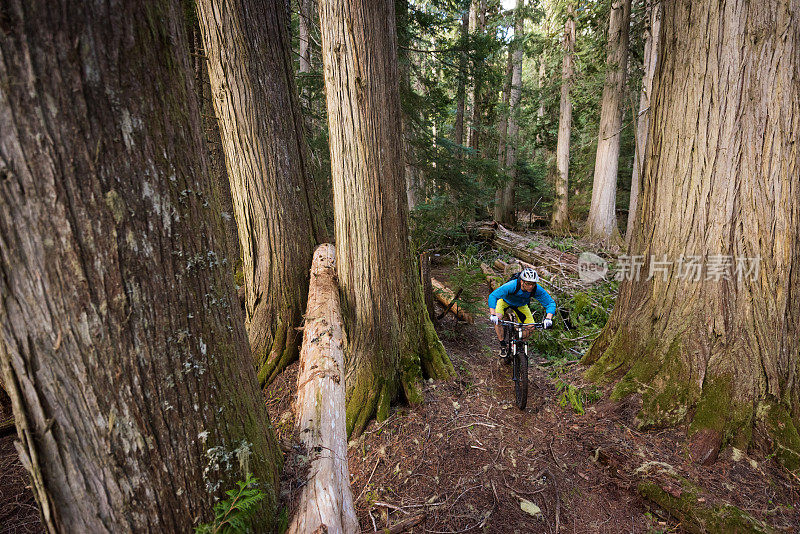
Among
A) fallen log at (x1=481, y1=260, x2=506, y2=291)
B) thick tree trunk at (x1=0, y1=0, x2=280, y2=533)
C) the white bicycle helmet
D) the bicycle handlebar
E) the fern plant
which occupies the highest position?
thick tree trunk at (x1=0, y1=0, x2=280, y2=533)

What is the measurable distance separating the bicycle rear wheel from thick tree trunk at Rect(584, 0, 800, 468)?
1.22 meters

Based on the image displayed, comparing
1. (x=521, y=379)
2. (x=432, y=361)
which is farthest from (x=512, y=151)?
(x=432, y=361)

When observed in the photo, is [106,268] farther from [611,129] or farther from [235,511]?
[611,129]

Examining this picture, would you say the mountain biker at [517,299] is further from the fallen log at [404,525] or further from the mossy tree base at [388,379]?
the fallen log at [404,525]

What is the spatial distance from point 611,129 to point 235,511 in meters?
14.0

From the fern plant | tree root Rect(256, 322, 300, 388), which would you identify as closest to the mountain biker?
tree root Rect(256, 322, 300, 388)

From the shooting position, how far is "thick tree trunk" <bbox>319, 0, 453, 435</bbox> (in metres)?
3.71

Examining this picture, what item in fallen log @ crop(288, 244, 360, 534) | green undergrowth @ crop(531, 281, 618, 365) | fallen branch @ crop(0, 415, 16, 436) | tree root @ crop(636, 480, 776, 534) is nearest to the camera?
fallen log @ crop(288, 244, 360, 534)

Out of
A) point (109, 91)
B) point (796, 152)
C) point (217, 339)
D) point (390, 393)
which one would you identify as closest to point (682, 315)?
point (796, 152)

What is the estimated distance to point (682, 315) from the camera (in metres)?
3.77

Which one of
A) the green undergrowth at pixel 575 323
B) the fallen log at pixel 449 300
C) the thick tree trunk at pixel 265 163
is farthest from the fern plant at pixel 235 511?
the green undergrowth at pixel 575 323

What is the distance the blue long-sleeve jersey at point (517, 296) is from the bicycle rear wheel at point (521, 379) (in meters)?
0.92

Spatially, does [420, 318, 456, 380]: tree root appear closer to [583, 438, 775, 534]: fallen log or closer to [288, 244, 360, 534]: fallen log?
[288, 244, 360, 534]: fallen log

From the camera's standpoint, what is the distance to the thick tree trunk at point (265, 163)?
13.4ft
